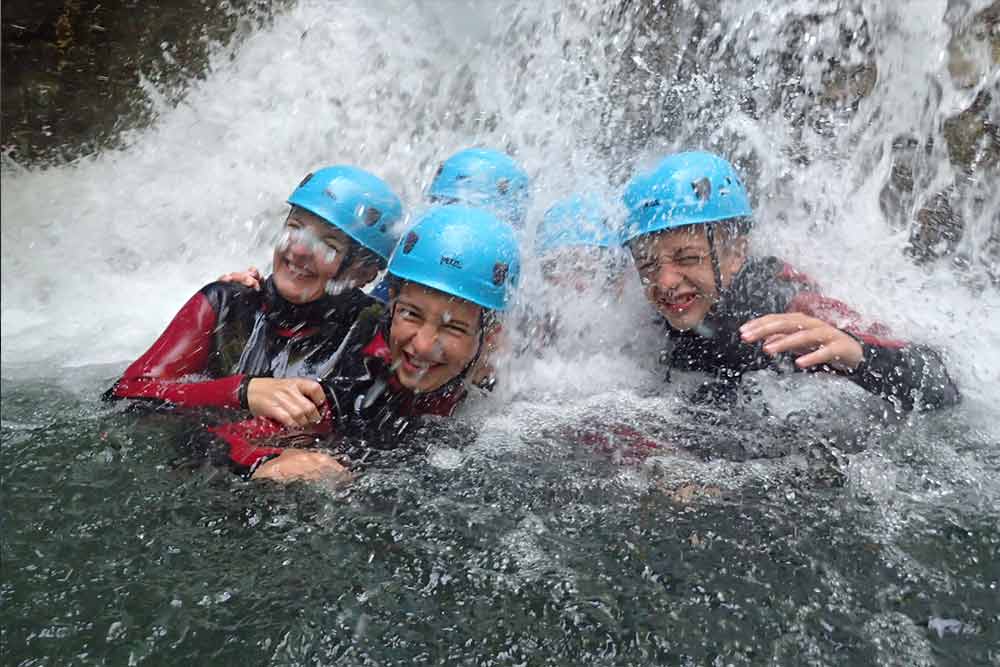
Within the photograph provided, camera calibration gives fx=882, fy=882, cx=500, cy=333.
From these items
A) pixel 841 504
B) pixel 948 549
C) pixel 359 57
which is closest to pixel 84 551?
pixel 841 504

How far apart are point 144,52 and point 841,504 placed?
588cm

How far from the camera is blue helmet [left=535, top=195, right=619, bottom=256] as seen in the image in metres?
4.36

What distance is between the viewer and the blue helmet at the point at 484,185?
4.77 meters

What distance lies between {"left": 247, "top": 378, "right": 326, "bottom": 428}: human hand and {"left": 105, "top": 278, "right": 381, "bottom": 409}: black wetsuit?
0.42 meters

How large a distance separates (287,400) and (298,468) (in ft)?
0.85

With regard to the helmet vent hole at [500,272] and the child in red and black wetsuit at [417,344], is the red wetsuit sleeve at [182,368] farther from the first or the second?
the helmet vent hole at [500,272]

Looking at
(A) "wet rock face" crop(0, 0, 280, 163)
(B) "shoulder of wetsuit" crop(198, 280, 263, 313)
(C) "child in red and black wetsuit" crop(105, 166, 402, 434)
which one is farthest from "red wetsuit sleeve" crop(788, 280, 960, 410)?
(A) "wet rock face" crop(0, 0, 280, 163)

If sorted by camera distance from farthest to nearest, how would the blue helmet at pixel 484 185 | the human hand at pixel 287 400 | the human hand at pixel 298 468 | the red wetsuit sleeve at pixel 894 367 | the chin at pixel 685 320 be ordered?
the blue helmet at pixel 484 185 → the chin at pixel 685 320 → the red wetsuit sleeve at pixel 894 367 → the human hand at pixel 287 400 → the human hand at pixel 298 468

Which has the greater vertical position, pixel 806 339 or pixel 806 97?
pixel 806 97

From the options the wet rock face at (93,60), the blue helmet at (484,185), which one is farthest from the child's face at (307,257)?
the wet rock face at (93,60)

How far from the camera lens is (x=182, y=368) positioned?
3.72 metres

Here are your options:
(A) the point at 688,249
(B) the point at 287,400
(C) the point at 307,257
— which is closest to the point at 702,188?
(A) the point at 688,249

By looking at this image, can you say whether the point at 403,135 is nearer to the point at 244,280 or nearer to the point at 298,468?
the point at 244,280

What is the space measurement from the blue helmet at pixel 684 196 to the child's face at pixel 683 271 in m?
0.06
